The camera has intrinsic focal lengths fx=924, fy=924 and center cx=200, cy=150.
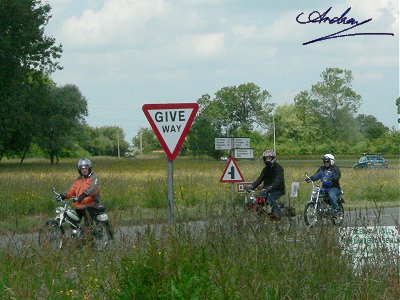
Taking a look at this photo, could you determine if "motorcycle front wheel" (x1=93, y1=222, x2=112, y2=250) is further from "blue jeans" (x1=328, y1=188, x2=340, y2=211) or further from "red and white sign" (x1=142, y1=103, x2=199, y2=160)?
"blue jeans" (x1=328, y1=188, x2=340, y2=211)

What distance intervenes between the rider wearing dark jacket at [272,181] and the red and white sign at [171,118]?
301 inches

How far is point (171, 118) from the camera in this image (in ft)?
34.3

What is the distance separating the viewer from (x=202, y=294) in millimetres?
6070

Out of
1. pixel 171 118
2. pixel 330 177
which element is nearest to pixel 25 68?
pixel 330 177

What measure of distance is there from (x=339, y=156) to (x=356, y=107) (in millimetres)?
14023

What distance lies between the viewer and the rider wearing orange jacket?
1370 centimetres

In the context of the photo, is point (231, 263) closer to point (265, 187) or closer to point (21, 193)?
point (265, 187)

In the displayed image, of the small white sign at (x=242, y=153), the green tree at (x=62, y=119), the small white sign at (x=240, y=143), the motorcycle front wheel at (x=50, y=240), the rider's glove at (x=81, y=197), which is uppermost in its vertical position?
the green tree at (x=62, y=119)

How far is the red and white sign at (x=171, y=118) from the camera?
34.1 ft

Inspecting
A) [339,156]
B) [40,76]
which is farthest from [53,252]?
[339,156]

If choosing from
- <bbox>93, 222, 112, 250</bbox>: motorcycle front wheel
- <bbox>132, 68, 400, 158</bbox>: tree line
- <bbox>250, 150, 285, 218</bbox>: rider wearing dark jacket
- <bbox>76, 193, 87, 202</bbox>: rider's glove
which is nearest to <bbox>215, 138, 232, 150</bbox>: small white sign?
<bbox>250, 150, 285, 218</bbox>: rider wearing dark jacket

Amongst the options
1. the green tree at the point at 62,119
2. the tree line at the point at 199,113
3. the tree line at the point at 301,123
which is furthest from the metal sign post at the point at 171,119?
the tree line at the point at 301,123

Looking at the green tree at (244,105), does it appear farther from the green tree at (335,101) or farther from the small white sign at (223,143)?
the small white sign at (223,143)

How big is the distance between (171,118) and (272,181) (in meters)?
8.10
